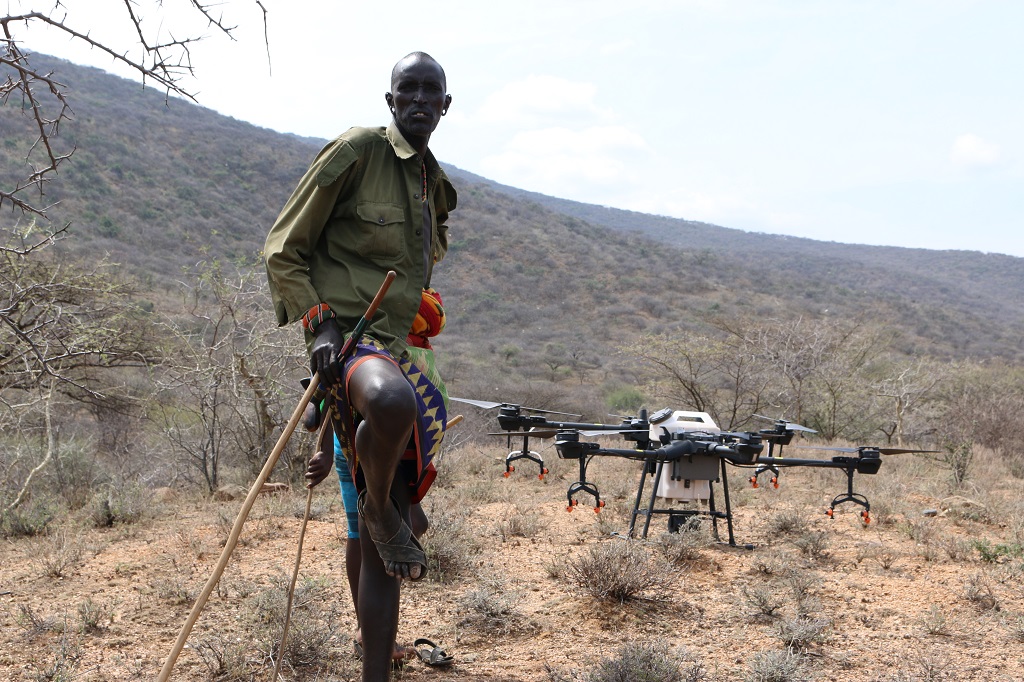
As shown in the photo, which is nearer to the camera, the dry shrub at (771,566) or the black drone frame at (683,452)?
the dry shrub at (771,566)

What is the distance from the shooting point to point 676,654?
3361 mm

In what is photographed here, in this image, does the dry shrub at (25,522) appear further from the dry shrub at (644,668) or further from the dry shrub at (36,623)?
the dry shrub at (644,668)

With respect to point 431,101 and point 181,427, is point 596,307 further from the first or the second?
point 431,101

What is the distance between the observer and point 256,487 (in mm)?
1890

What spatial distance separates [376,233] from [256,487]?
94 cm

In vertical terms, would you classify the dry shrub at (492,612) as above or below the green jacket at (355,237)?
below

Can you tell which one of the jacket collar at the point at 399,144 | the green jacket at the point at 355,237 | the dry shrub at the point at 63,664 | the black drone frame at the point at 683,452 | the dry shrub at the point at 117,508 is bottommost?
the dry shrub at the point at 117,508

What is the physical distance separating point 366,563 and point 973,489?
6901 mm

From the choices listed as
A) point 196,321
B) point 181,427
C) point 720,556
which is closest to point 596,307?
point 196,321

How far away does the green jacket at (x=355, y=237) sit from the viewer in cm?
246

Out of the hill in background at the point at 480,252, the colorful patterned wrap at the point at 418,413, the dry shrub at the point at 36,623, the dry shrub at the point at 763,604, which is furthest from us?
the hill in background at the point at 480,252

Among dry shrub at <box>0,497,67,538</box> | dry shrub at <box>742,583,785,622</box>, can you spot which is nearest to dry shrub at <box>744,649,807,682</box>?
dry shrub at <box>742,583,785,622</box>

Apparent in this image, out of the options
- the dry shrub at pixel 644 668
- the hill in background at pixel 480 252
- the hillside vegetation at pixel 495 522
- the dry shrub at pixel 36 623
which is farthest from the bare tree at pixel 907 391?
the dry shrub at pixel 36 623

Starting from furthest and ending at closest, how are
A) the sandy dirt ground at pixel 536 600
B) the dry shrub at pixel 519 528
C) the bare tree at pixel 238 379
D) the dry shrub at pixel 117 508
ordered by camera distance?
the bare tree at pixel 238 379, the dry shrub at pixel 117 508, the dry shrub at pixel 519 528, the sandy dirt ground at pixel 536 600
